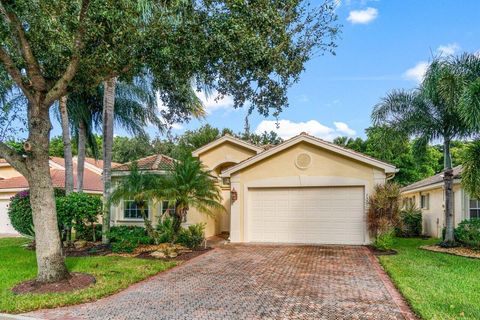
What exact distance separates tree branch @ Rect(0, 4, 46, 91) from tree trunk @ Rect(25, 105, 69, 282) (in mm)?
541

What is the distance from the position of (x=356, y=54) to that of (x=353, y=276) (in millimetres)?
8942

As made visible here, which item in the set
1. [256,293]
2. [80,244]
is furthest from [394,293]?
[80,244]

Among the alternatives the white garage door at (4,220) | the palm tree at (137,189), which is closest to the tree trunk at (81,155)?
the palm tree at (137,189)

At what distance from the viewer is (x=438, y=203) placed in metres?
18.8

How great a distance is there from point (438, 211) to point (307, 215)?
7767 mm

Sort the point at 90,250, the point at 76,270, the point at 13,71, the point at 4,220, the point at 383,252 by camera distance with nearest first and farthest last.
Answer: the point at 13,71 < the point at 76,270 < the point at 383,252 < the point at 90,250 < the point at 4,220

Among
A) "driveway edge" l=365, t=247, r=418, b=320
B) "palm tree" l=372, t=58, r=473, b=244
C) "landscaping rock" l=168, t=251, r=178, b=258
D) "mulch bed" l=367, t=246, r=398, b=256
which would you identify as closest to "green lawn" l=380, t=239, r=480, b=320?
"driveway edge" l=365, t=247, r=418, b=320

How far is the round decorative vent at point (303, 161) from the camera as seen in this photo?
15625 mm

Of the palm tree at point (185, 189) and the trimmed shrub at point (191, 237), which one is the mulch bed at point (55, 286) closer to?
the palm tree at point (185, 189)

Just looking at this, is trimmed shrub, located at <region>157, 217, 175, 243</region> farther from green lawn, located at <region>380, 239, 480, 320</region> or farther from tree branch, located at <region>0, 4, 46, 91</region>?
green lawn, located at <region>380, 239, 480, 320</region>

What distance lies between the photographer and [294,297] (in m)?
7.62

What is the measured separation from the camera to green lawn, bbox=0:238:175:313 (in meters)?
7.33

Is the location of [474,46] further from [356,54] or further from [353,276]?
[353,276]

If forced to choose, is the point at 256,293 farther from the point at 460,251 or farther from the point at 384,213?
the point at 460,251
